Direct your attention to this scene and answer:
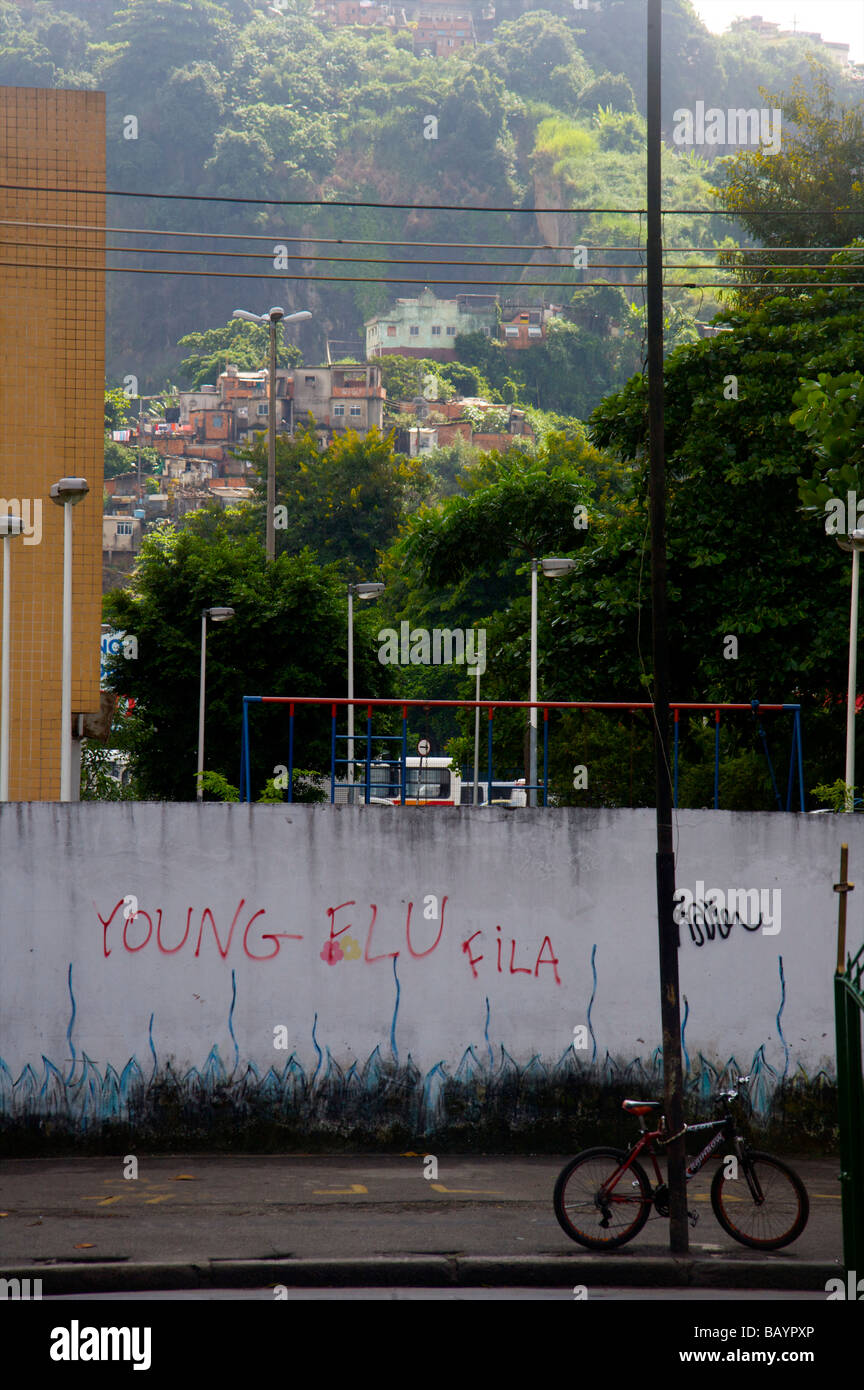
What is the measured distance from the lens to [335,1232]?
9094 millimetres

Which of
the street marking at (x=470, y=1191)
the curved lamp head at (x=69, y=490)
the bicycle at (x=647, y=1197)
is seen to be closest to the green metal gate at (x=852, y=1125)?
the bicycle at (x=647, y=1197)

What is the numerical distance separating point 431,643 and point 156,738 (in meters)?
17.1

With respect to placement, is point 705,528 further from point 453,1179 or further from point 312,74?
point 312,74

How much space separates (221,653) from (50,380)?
11119 millimetres

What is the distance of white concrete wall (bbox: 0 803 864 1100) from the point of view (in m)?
11.8

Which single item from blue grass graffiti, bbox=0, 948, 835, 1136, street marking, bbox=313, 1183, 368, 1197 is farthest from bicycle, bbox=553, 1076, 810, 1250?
blue grass graffiti, bbox=0, 948, 835, 1136

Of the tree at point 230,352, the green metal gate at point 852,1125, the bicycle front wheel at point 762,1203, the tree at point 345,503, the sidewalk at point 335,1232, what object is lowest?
the sidewalk at point 335,1232

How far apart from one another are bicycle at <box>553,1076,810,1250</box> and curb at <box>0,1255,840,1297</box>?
29cm

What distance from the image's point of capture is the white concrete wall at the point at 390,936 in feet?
38.6

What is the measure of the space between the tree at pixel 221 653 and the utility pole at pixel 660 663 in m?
20.0

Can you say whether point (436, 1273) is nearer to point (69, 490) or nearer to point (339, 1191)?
point (339, 1191)

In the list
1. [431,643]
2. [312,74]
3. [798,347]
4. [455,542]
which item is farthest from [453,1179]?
[312,74]

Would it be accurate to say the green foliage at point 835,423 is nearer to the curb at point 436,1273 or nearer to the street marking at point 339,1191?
the curb at point 436,1273

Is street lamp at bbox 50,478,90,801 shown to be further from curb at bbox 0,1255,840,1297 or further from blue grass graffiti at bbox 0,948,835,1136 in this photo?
curb at bbox 0,1255,840,1297
